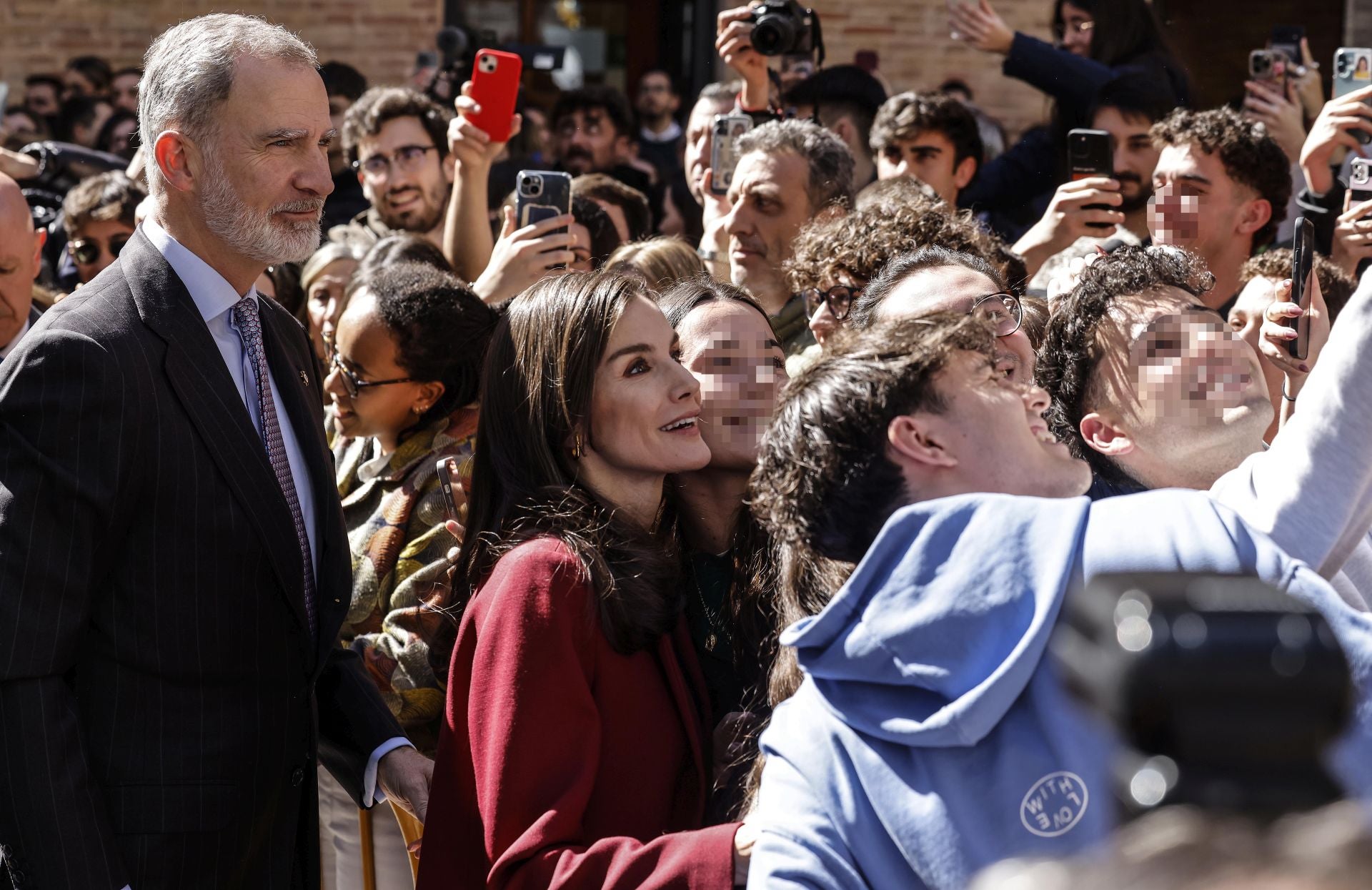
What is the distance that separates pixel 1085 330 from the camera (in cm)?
216

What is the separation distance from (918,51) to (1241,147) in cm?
533

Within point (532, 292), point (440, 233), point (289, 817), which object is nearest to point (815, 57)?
point (440, 233)

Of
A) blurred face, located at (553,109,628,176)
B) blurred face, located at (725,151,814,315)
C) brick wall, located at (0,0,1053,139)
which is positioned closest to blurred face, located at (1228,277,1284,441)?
blurred face, located at (725,151,814,315)

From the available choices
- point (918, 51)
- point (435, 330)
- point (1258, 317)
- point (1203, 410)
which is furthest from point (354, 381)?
point (918, 51)

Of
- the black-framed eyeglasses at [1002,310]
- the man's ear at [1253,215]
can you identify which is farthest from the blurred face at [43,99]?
the black-framed eyeglasses at [1002,310]

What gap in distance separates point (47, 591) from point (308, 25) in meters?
7.80

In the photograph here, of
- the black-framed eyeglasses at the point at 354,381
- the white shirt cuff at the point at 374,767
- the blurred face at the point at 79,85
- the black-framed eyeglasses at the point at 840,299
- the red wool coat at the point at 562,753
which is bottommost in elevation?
the white shirt cuff at the point at 374,767

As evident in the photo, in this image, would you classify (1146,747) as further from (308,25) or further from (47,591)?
(308,25)

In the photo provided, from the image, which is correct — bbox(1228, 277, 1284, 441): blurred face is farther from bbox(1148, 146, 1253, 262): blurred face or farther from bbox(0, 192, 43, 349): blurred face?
bbox(0, 192, 43, 349): blurred face

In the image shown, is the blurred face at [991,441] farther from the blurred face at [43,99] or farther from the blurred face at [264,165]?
the blurred face at [43,99]

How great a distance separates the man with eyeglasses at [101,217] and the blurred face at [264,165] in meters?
2.62

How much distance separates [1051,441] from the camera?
1.57 meters

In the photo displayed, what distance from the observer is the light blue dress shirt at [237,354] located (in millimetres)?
2186

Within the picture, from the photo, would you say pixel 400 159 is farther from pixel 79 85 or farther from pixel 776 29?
pixel 79 85
